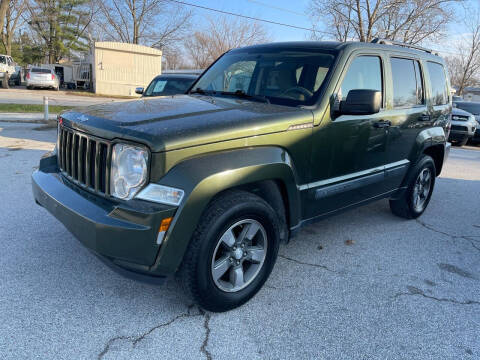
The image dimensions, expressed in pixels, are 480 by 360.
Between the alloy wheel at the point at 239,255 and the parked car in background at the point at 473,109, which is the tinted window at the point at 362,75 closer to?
the alloy wheel at the point at 239,255

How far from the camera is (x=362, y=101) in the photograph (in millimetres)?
2871

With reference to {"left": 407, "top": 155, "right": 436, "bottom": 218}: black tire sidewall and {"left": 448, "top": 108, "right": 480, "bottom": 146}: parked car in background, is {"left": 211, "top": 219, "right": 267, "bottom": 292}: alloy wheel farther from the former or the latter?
{"left": 448, "top": 108, "right": 480, "bottom": 146}: parked car in background

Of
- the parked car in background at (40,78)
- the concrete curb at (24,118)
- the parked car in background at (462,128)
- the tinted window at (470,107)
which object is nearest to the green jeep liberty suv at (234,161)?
the concrete curb at (24,118)

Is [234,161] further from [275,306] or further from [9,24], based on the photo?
[9,24]

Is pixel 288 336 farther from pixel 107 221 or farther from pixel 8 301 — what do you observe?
pixel 8 301

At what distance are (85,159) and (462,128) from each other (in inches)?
528

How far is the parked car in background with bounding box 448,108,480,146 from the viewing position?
41.6 ft

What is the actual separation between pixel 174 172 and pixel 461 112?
552 inches

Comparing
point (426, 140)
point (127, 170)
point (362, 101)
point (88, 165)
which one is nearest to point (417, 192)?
point (426, 140)

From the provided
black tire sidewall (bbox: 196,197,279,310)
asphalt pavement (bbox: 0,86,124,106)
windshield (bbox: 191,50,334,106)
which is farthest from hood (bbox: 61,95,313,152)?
asphalt pavement (bbox: 0,86,124,106)

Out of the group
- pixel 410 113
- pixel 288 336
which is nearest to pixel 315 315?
pixel 288 336

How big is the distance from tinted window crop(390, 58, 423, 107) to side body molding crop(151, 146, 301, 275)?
2.06 meters

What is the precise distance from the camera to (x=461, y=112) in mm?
13258

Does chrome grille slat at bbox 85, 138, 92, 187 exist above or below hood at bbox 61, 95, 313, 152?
below
